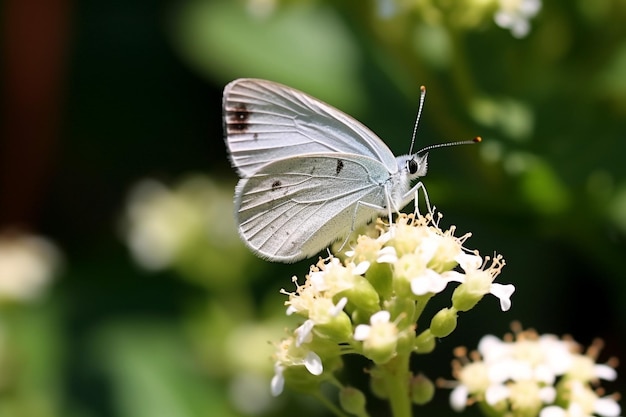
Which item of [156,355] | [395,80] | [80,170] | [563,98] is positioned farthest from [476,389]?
[80,170]

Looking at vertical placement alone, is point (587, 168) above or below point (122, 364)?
above

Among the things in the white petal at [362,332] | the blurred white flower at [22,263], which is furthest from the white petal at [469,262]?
the blurred white flower at [22,263]

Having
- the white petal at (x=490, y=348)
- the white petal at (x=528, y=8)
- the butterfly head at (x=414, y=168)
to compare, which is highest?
the white petal at (x=528, y=8)

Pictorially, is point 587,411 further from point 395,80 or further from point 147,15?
point 147,15

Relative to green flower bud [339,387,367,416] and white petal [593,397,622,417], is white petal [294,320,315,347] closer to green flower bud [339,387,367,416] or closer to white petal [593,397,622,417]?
green flower bud [339,387,367,416]

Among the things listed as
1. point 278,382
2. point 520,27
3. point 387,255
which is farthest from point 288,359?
point 520,27

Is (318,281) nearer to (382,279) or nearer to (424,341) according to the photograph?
(382,279)

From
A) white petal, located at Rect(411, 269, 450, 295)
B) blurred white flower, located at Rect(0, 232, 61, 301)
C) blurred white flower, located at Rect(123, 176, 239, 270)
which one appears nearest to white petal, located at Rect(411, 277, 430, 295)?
white petal, located at Rect(411, 269, 450, 295)

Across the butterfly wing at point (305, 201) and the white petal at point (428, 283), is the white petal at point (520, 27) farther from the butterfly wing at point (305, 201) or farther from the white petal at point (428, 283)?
the white petal at point (428, 283)
